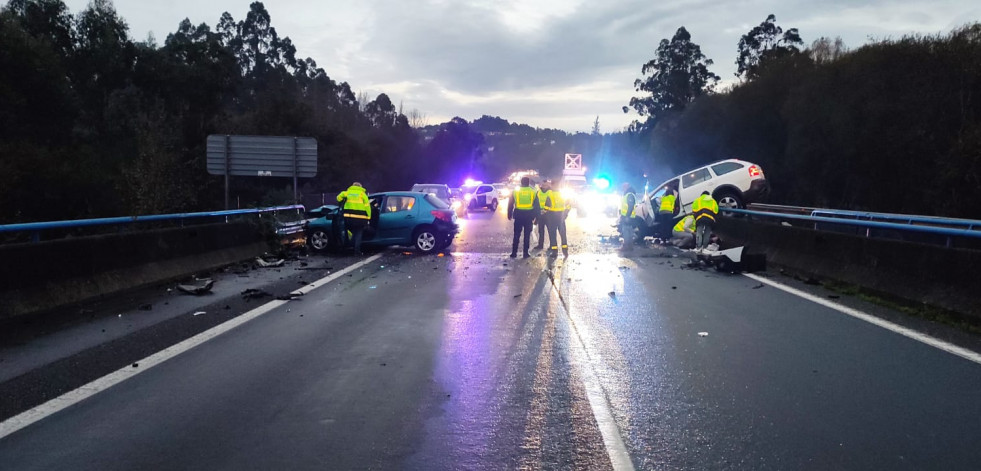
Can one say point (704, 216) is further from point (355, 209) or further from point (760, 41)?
point (760, 41)

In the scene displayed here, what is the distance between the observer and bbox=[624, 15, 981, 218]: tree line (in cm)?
3353

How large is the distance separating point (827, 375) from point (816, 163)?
Result: 38819mm

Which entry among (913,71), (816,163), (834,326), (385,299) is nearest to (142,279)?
(385,299)

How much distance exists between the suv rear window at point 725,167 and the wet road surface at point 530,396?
1466 cm

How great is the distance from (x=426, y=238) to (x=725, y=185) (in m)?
10.4

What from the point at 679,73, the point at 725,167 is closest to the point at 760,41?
the point at 679,73

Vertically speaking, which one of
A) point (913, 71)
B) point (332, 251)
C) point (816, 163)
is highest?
point (913, 71)

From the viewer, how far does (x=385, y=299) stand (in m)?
11.1

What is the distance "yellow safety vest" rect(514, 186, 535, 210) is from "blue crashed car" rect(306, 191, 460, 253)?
6.04ft

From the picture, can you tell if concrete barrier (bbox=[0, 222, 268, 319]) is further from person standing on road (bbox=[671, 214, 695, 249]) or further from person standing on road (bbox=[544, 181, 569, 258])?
person standing on road (bbox=[671, 214, 695, 249])

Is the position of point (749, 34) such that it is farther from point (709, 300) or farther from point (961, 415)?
point (961, 415)

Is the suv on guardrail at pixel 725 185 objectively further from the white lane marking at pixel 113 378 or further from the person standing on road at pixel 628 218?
the white lane marking at pixel 113 378

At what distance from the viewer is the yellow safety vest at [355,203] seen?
1736 cm

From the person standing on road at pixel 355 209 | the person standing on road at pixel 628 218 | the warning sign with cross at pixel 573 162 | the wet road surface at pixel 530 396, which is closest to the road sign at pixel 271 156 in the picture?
the person standing on road at pixel 355 209
